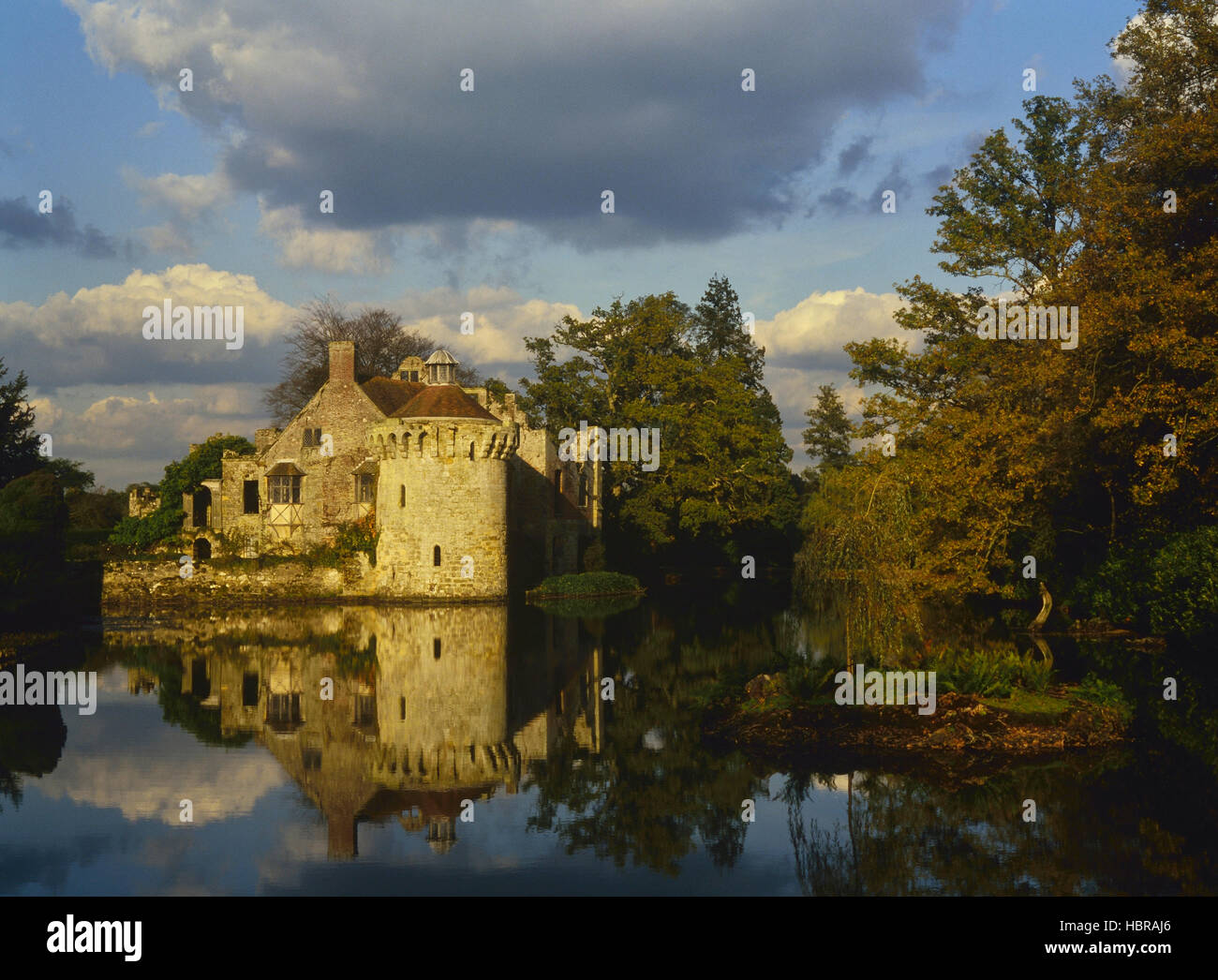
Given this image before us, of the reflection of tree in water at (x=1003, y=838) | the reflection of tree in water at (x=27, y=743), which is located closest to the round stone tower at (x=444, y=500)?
the reflection of tree in water at (x=27, y=743)

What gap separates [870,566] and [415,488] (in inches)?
991

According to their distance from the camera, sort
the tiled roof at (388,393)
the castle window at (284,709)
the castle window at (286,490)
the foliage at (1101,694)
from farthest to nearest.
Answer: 1. the tiled roof at (388,393)
2. the castle window at (286,490)
3. the castle window at (284,709)
4. the foliage at (1101,694)

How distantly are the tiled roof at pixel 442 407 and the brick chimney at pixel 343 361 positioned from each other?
6.64 m

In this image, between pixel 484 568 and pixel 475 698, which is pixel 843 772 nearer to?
pixel 475 698

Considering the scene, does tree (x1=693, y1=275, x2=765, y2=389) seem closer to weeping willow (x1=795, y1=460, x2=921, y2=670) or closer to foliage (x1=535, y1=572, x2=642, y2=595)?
foliage (x1=535, y1=572, x2=642, y2=595)

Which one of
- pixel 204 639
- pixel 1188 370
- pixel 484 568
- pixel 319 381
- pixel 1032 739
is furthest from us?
pixel 319 381

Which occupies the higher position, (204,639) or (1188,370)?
(1188,370)

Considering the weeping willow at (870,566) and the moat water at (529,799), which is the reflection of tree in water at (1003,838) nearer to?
the moat water at (529,799)

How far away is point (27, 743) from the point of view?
1659 cm

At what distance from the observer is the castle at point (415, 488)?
38781 millimetres

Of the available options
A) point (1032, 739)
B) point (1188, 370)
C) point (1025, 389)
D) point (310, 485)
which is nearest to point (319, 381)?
point (310, 485)

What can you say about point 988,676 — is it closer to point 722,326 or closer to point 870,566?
point 870,566
